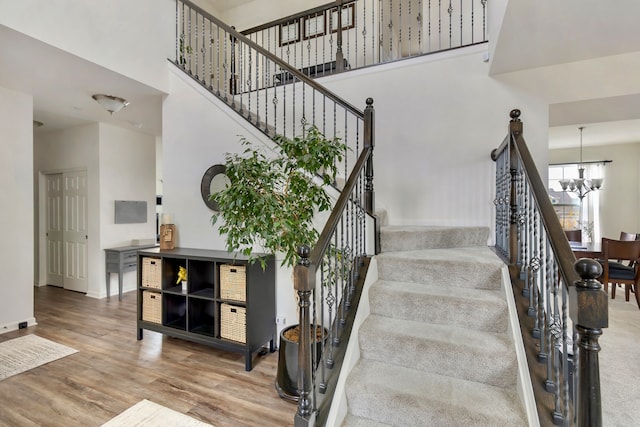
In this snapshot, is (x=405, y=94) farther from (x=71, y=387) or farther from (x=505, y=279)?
(x=71, y=387)

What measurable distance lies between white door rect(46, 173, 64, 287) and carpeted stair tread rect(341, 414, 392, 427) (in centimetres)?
611

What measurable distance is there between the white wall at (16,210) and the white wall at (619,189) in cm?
1010

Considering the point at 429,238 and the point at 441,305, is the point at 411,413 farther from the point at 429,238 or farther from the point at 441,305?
the point at 429,238

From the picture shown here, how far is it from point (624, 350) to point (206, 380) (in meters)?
3.78

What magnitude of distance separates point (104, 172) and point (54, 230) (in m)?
1.74

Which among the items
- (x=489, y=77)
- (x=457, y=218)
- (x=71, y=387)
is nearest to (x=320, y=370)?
(x=71, y=387)

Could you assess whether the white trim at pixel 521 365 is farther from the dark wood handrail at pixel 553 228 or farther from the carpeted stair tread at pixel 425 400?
the dark wood handrail at pixel 553 228

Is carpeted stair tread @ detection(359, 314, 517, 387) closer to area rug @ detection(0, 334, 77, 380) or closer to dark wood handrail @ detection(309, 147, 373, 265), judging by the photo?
dark wood handrail @ detection(309, 147, 373, 265)

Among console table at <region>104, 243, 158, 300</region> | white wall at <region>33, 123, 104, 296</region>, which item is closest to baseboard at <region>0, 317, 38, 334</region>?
console table at <region>104, 243, 158, 300</region>

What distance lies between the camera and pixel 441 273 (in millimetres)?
2324

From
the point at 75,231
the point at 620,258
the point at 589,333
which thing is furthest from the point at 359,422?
the point at 75,231

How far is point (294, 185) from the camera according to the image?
2.26m

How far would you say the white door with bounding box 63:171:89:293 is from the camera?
5254 millimetres

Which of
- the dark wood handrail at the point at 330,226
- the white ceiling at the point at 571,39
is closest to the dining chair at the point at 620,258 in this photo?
the white ceiling at the point at 571,39
